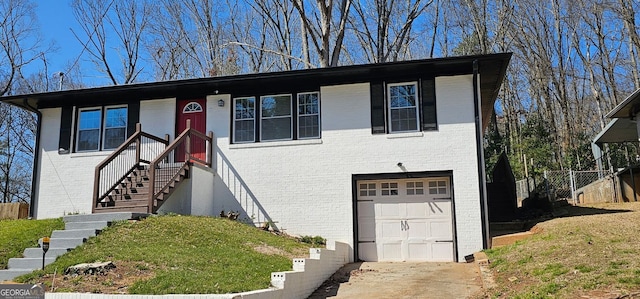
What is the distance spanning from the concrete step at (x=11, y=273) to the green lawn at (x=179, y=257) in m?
0.60

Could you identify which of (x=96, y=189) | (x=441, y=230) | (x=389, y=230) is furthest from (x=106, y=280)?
(x=441, y=230)

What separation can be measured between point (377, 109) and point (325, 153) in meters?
1.83

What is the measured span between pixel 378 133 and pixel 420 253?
10.8ft

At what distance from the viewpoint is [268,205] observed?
14.7 m

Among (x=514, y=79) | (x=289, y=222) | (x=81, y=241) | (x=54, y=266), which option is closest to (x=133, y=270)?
(x=54, y=266)

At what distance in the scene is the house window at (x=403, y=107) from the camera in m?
14.3

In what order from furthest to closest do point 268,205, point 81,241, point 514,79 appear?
point 514,79
point 268,205
point 81,241

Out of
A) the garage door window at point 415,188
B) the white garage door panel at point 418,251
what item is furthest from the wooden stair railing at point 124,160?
the white garage door panel at point 418,251

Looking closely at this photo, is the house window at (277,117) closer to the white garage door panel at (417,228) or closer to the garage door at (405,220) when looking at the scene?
the garage door at (405,220)

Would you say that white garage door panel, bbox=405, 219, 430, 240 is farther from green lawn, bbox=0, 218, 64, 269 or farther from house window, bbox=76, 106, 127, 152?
house window, bbox=76, 106, 127, 152

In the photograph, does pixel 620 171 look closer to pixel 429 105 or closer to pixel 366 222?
pixel 429 105

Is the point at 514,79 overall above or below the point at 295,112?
above

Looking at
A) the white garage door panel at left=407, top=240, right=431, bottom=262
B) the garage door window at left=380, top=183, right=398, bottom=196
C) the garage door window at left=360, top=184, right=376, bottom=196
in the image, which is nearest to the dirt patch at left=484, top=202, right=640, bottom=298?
the white garage door panel at left=407, top=240, right=431, bottom=262

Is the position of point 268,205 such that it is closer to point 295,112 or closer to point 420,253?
point 295,112
